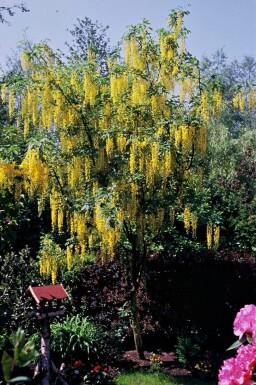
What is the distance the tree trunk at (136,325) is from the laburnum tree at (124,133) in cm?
2

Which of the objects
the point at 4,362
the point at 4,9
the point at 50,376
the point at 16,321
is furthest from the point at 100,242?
the point at 4,9

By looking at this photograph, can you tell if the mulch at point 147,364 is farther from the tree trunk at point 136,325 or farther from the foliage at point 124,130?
the foliage at point 124,130

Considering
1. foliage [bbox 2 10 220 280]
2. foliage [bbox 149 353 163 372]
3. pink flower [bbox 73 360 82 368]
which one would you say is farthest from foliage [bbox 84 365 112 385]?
foliage [bbox 2 10 220 280]

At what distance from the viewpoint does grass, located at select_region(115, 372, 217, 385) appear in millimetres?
6000

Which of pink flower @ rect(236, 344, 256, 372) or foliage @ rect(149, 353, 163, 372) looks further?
foliage @ rect(149, 353, 163, 372)

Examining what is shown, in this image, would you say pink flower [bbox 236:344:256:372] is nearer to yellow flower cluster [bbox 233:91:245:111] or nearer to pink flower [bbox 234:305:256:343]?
pink flower [bbox 234:305:256:343]

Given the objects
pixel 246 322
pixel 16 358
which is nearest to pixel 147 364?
pixel 246 322

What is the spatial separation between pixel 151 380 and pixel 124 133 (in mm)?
3248

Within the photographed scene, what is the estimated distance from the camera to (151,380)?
6.07 metres

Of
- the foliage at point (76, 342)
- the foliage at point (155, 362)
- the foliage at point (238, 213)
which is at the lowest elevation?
the foliage at point (155, 362)

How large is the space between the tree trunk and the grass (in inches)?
24.6

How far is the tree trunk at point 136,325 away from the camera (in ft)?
22.7

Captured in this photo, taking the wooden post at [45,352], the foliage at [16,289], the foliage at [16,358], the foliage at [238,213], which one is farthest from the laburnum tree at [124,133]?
the foliage at [16,358]

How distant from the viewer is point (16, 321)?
262 inches
